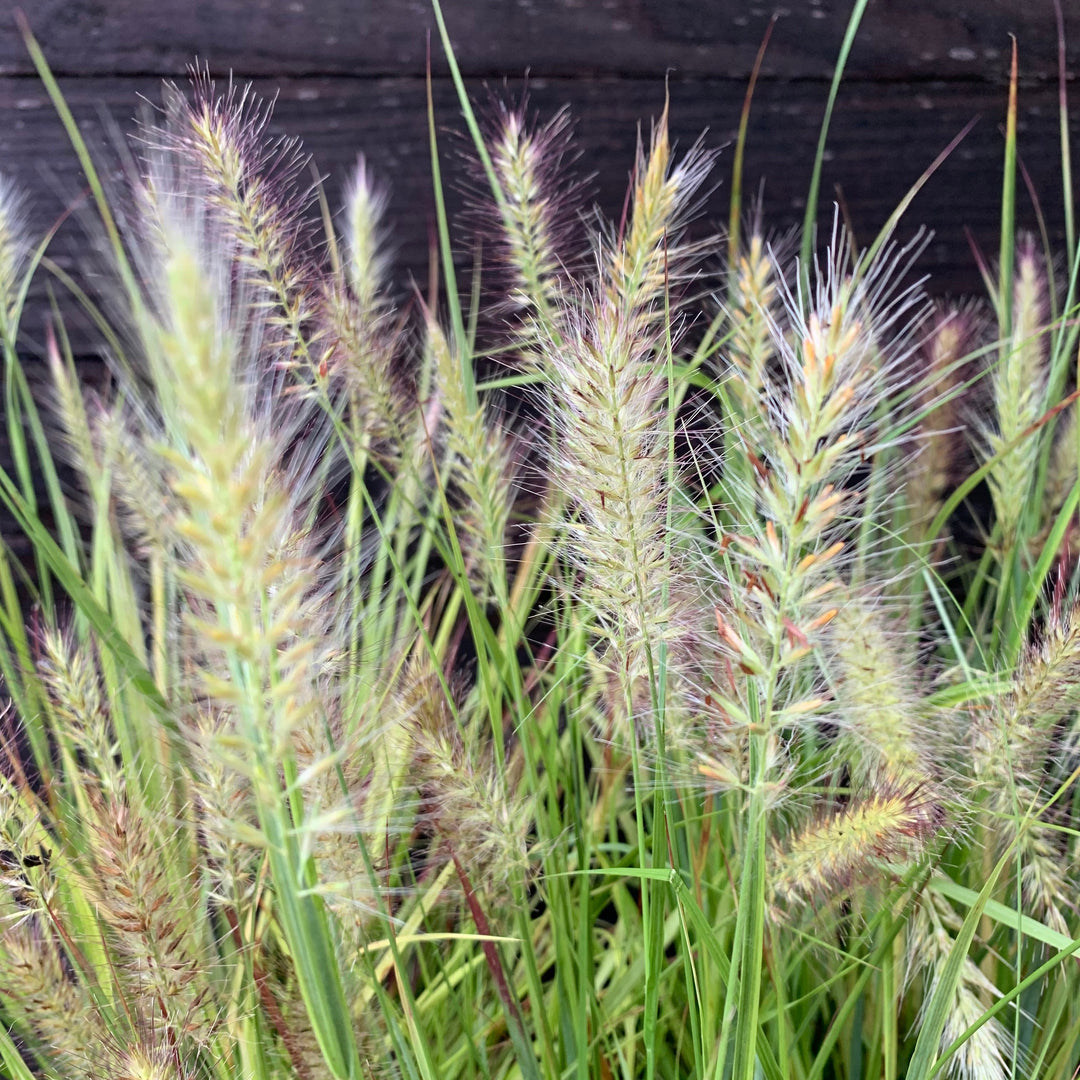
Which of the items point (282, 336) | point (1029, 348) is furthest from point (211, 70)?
point (1029, 348)

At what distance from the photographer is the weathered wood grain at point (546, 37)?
878 mm

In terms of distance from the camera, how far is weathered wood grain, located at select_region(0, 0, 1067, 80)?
0.88m

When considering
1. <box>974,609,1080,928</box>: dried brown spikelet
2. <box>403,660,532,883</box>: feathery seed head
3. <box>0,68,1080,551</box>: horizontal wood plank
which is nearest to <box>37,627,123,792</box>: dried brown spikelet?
<box>403,660,532,883</box>: feathery seed head

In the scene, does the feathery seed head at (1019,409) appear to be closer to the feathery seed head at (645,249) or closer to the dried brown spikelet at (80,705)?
the feathery seed head at (645,249)

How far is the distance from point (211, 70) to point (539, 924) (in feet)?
2.85

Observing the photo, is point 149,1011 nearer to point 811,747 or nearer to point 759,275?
point 811,747

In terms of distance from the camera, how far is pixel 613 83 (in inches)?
36.8

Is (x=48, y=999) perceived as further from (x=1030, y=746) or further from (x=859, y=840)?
(x=1030, y=746)

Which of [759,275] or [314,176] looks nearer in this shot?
[759,275]

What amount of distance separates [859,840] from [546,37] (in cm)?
87

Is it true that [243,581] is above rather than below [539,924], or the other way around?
above

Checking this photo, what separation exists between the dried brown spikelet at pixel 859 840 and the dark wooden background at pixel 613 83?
2.41 ft

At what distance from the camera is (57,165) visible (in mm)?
879

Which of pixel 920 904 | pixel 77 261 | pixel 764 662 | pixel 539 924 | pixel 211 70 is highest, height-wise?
pixel 211 70
